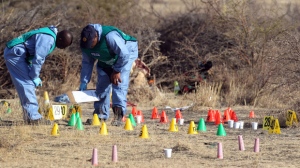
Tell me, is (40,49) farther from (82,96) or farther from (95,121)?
(95,121)

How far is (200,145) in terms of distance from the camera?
8742 mm

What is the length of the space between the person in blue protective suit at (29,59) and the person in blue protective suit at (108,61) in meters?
0.40

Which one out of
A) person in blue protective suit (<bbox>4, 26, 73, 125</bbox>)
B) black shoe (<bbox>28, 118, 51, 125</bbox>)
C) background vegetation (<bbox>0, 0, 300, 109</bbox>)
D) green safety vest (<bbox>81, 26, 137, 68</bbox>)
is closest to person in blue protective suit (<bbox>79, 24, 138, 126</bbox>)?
green safety vest (<bbox>81, 26, 137, 68</bbox>)

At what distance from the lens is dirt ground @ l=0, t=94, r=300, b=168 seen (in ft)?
24.8

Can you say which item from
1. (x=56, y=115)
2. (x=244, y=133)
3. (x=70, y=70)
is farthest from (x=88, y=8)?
(x=244, y=133)

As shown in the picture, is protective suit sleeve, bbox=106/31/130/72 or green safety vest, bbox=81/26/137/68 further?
green safety vest, bbox=81/26/137/68

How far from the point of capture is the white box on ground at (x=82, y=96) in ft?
32.8

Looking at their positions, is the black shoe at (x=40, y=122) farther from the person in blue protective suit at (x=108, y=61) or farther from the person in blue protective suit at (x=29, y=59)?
the person in blue protective suit at (x=108, y=61)

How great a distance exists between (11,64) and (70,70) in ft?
18.2

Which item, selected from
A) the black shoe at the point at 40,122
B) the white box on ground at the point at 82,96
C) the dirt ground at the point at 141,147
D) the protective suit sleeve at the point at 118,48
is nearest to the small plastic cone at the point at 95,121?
the dirt ground at the point at 141,147

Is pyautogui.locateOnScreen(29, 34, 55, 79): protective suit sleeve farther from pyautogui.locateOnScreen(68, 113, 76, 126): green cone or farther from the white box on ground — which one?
pyautogui.locateOnScreen(68, 113, 76, 126): green cone

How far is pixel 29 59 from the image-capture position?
33.6 ft

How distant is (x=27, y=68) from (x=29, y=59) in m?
0.14

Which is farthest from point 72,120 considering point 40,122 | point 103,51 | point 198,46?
point 198,46
